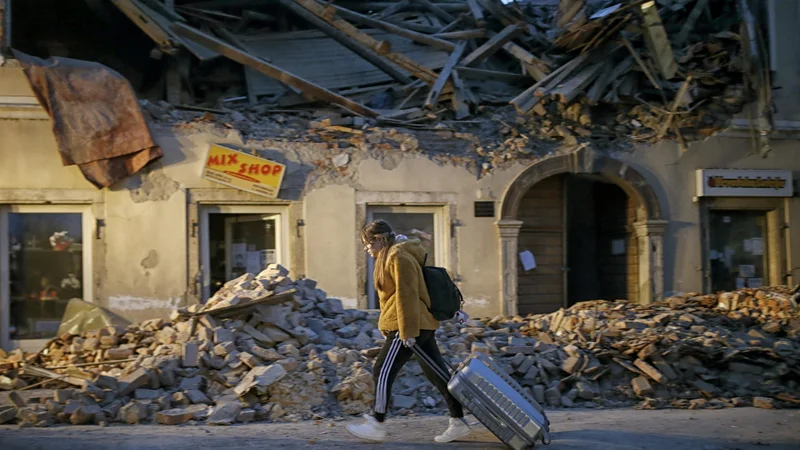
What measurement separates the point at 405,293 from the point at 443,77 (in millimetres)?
7738

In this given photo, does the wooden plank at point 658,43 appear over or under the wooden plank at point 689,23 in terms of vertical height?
under

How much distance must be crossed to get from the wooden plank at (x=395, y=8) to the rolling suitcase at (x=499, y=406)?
10318 mm

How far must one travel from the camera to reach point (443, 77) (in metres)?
12.7

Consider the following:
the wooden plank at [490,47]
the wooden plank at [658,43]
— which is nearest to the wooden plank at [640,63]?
the wooden plank at [658,43]

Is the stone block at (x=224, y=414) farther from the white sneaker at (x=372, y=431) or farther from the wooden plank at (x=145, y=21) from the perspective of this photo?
the wooden plank at (x=145, y=21)

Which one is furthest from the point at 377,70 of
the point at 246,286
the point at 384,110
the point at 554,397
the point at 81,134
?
the point at 554,397

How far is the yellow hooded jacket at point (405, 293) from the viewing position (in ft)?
18.1

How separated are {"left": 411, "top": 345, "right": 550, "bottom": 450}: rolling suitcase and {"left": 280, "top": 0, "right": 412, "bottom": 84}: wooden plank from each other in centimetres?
880

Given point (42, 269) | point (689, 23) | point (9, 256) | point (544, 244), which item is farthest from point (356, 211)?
point (689, 23)

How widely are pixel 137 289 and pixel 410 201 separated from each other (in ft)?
13.2

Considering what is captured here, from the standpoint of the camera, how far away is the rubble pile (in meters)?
→ 12.1

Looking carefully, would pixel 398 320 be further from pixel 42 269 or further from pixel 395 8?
pixel 395 8

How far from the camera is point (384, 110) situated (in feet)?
41.7

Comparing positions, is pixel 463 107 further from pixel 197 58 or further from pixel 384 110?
pixel 197 58
